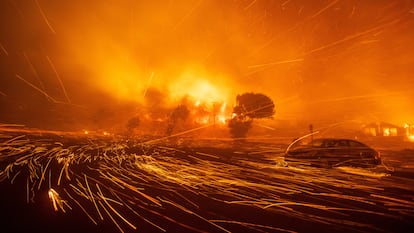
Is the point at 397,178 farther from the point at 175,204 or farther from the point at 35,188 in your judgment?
the point at 35,188

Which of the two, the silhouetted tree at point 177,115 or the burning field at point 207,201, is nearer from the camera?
the burning field at point 207,201

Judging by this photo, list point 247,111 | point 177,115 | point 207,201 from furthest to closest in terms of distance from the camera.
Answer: point 177,115, point 247,111, point 207,201

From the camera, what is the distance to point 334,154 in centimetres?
1277

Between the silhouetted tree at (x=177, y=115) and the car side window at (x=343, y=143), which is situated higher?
the silhouetted tree at (x=177, y=115)

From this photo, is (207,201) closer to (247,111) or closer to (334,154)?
(334,154)

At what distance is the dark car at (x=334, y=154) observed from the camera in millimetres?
12438

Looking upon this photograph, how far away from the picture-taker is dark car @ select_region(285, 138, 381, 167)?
12.4 metres

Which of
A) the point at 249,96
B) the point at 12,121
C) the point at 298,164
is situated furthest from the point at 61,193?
the point at 12,121

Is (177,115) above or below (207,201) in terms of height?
above

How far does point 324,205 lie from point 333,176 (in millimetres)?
4164

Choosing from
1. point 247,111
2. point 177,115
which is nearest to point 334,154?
point 247,111

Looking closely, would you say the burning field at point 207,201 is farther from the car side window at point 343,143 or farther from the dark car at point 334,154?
the car side window at point 343,143

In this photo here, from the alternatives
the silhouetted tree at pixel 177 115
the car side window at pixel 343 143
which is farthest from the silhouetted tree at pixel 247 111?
the car side window at pixel 343 143

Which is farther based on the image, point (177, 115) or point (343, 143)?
point (177, 115)
